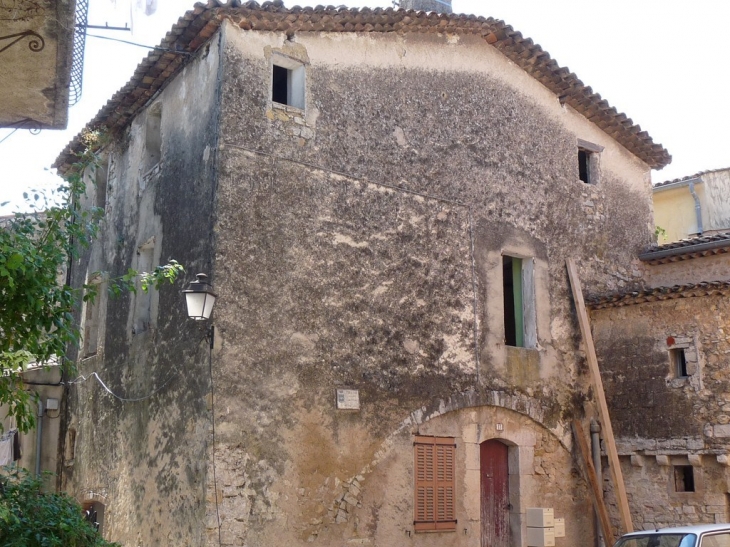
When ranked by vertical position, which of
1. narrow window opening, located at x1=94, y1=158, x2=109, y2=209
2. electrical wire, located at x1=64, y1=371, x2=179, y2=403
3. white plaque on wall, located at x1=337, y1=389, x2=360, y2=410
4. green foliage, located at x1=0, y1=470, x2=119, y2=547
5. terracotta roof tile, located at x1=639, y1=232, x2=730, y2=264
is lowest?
green foliage, located at x1=0, y1=470, x2=119, y2=547

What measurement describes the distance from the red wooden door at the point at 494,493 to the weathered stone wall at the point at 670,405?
2.09 m

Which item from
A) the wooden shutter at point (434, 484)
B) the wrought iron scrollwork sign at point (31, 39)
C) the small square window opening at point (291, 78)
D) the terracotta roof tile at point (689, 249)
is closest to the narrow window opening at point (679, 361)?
the terracotta roof tile at point (689, 249)

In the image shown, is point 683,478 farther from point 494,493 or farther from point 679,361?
point 494,493

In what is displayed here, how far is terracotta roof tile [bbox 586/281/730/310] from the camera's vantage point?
524 inches

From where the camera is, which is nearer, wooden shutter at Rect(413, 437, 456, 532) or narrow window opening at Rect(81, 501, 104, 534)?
wooden shutter at Rect(413, 437, 456, 532)

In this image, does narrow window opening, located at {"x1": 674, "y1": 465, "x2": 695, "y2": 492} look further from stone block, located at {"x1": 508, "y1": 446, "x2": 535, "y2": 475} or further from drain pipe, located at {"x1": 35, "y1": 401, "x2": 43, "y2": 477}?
drain pipe, located at {"x1": 35, "y1": 401, "x2": 43, "y2": 477}

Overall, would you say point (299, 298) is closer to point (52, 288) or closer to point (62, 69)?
point (52, 288)

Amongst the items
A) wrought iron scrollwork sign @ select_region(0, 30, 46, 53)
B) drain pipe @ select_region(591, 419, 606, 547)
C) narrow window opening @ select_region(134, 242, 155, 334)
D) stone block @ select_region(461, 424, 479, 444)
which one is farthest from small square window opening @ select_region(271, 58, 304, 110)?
drain pipe @ select_region(591, 419, 606, 547)

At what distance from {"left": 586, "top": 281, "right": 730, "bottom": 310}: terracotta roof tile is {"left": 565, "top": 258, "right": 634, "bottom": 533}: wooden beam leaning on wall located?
0.33 m

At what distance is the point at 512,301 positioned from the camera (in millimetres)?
15109

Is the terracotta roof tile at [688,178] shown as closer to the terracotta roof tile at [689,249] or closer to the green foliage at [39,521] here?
the terracotta roof tile at [689,249]

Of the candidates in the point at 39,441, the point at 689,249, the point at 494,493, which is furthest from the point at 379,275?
the point at 39,441

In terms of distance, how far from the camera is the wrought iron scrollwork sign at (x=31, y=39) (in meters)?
6.20

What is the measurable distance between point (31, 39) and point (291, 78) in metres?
6.32
